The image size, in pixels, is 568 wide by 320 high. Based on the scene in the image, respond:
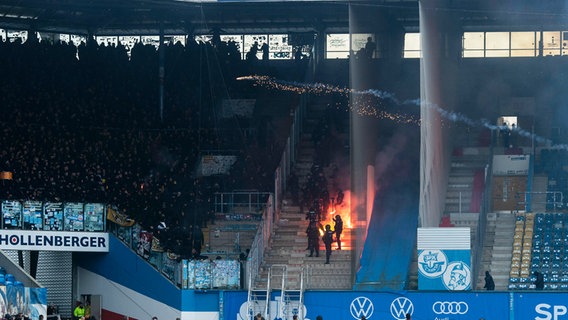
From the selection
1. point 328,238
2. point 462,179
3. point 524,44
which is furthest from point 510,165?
point 328,238

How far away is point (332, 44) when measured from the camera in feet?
209

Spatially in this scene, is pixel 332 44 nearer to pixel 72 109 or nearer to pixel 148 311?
pixel 72 109

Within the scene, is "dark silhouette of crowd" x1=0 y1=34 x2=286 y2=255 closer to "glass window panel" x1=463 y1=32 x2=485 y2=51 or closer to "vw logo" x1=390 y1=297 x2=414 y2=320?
"vw logo" x1=390 y1=297 x2=414 y2=320

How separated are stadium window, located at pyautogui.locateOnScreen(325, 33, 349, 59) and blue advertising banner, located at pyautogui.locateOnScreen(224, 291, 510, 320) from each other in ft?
62.8

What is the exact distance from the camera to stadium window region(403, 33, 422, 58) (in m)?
62.5

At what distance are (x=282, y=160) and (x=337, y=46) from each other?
30.8 ft

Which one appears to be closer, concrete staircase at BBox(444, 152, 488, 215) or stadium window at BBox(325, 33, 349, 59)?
concrete staircase at BBox(444, 152, 488, 215)

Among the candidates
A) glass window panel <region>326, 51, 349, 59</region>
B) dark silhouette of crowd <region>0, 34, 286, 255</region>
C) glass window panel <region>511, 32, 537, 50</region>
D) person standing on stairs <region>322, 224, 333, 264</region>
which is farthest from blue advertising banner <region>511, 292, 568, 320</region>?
glass window panel <region>326, 51, 349, 59</region>

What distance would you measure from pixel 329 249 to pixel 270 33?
52.3ft

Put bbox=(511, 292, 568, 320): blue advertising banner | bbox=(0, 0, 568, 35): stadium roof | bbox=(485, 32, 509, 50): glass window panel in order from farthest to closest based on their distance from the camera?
bbox=(485, 32, 509, 50): glass window panel < bbox=(0, 0, 568, 35): stadium roof < bbox=(511, 292, 568, 320): blue advertising banner

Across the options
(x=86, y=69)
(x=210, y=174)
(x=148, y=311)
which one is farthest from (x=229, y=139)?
(x=148, y=311)

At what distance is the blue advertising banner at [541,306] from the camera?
44.8m

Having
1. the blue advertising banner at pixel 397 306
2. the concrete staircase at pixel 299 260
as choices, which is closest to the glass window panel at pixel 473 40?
the concrete staircase at pixel 299 260

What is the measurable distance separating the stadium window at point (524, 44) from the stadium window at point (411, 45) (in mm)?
3915
